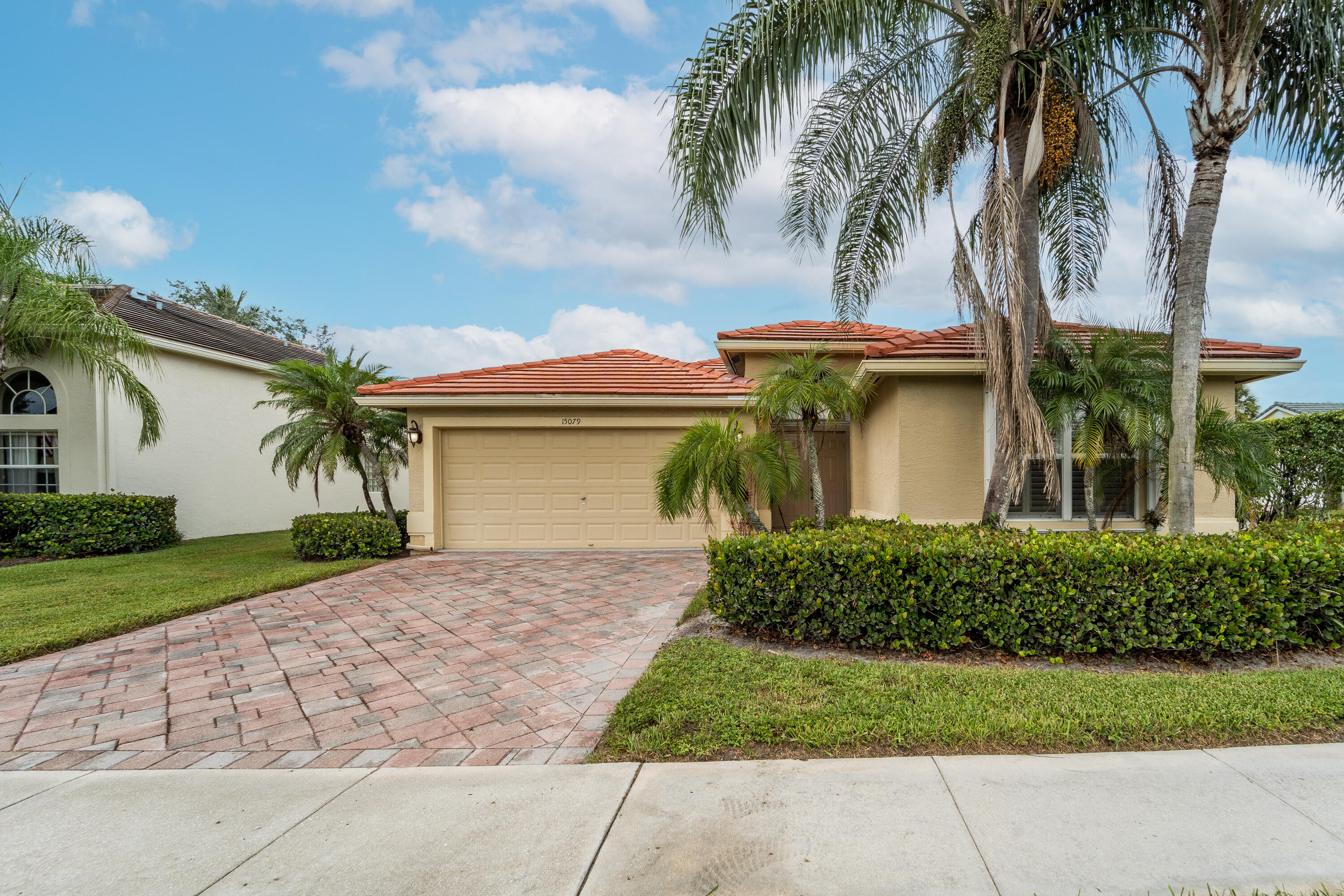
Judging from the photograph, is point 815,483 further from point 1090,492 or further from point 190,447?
point 190,447

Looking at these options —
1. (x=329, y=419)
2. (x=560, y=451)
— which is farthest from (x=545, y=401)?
(x=329, y=419)

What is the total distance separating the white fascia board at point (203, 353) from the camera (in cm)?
1216

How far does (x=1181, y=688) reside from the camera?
3.94m

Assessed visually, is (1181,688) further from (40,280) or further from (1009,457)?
(40,280)

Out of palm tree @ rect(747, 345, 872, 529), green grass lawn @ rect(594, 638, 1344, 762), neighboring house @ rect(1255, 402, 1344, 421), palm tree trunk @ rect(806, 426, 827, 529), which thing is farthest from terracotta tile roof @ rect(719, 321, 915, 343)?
neighboring house @ rect(1255, 402, 1344, 421)

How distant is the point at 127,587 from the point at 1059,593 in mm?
10619

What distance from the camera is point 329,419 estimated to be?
33.6 ft

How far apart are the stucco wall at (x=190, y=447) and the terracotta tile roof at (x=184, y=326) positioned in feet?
1.77

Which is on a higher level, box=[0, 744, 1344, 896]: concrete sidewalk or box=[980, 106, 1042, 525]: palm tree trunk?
box=[980, 106, 1042, 525]: palm tree trunk

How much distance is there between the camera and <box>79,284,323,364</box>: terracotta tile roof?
12555 millimetres

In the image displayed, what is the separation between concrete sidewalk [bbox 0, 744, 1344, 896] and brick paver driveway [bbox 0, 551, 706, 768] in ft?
0.88

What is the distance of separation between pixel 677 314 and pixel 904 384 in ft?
23.0

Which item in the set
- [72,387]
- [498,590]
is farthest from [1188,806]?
[72,387]

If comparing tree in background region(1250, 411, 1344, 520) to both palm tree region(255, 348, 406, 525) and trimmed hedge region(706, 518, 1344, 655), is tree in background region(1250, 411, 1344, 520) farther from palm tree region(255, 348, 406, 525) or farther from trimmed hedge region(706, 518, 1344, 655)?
palm tree region(255, 348, 406, 525)
